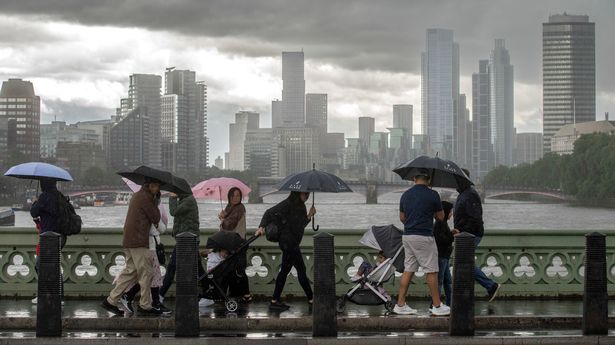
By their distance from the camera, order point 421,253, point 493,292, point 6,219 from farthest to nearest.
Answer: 1. point 6,219
2. point 493,292
3. point 421,253

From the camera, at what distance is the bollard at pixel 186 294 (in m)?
11.7

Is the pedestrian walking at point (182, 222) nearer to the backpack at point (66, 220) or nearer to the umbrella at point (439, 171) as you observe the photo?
the backpack at point (66, 220)

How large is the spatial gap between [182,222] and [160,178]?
1.14 meters

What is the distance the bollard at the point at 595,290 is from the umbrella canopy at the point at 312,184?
10.8 feet

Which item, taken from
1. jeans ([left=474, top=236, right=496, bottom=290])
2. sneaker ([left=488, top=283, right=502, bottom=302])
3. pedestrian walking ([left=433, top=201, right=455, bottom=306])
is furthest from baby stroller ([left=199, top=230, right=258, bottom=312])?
sneaker ([left=488, top=283, right=502, bottom=302])

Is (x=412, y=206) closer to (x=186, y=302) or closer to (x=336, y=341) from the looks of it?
(x=336, y=341)

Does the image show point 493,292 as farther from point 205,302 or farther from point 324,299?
point 205,302

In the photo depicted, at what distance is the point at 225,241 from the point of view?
1401 cm

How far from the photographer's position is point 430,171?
45.9ft

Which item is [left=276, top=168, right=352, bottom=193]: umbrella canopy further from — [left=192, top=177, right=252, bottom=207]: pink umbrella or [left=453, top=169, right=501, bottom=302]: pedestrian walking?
[left=192, top=177, right=252, bottom=207]: pink umbrella

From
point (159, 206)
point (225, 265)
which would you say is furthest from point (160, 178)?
point (225, 265)

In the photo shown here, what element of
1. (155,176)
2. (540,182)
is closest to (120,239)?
(155,176)

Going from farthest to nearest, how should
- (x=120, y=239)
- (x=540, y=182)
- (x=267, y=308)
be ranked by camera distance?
(x=540, y=182) < (x=120, y=239) < (x=267, y=308)

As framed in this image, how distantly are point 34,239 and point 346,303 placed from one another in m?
4.74
